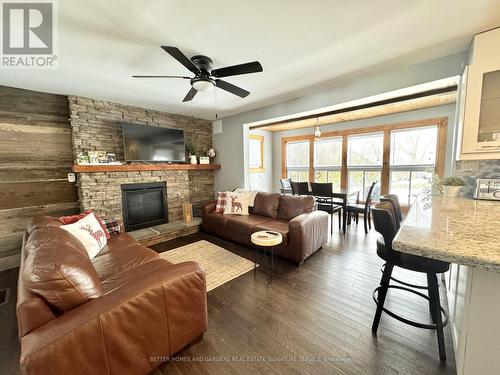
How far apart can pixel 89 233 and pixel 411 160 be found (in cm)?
586

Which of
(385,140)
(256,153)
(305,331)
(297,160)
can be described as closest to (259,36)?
(305,331)

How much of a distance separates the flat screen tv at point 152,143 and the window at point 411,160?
15.7 feet

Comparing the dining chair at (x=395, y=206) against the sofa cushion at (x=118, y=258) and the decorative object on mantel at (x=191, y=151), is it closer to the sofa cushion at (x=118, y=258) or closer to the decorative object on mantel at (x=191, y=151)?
the sofa cushion at (x=118, y=258)

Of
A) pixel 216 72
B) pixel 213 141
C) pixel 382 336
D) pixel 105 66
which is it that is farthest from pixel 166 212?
pixel 382 336

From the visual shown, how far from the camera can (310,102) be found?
334cm

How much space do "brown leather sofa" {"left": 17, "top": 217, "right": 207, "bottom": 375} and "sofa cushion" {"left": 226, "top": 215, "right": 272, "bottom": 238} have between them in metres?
1.71

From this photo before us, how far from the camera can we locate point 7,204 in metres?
2.83

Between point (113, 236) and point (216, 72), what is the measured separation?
2441mm

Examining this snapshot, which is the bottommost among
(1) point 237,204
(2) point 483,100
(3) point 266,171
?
(1) point 237,204

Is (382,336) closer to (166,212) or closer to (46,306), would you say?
(46,306)

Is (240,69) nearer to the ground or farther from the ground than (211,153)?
farther from the ground

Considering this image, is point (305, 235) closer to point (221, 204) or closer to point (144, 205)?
point (221, 204)

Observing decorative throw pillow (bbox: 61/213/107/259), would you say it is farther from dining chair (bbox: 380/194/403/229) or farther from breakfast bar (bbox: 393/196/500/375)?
dining chair (bbox: 380/194/403/229)

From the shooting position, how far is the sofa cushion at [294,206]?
10.7 feet
